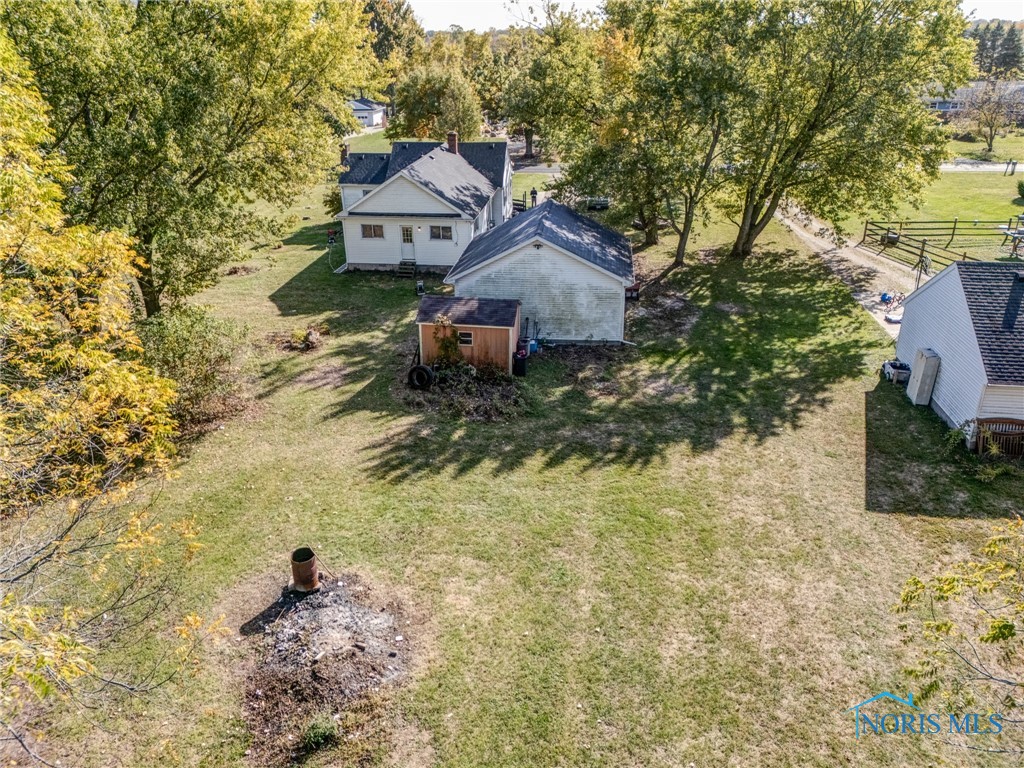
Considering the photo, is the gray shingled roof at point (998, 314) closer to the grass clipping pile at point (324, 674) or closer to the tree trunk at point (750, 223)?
the tree trunk at point (750, 223)

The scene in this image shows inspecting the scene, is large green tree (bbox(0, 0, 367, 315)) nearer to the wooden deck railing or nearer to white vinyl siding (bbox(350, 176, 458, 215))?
white vinyl siding (bbox(350, 176, 458, 215))

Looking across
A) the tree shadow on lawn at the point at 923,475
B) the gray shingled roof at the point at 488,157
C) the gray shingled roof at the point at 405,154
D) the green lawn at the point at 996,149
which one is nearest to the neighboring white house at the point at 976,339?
the tree shadow on lawn at the point at 923,475

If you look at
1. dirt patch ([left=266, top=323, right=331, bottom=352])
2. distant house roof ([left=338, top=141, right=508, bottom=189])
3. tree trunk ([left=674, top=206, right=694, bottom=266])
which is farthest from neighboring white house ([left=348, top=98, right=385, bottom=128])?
dirt patch ([left=266, top=323, right=331, bottom=352])

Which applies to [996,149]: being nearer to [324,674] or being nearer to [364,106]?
[364,106]

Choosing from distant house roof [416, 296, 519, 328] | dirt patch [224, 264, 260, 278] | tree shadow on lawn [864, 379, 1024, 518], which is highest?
distant house roof [416, 296, 519, 328]

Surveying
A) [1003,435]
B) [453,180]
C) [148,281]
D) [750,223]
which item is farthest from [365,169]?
[1003,435]
